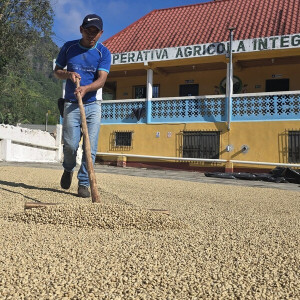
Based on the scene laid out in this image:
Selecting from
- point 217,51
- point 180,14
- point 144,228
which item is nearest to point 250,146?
point 217,51

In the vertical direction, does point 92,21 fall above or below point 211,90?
below

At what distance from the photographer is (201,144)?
38.0 feet

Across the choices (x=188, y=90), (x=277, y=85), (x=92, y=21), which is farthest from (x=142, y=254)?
(x=188, y=90)

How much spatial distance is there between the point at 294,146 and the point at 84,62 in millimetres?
8641

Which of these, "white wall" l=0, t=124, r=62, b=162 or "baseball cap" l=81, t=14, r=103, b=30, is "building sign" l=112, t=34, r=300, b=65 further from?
"baseball cap" l=81, t=14, r=103, b=30

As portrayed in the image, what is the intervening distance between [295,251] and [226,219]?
94cm

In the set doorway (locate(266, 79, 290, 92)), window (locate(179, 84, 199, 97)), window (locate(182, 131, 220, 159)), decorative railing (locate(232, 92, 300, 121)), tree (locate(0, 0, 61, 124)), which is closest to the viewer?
decorative railing (locate(232, 92, 300, 121))

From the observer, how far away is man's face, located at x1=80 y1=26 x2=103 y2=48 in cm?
332

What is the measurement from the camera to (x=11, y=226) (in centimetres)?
214

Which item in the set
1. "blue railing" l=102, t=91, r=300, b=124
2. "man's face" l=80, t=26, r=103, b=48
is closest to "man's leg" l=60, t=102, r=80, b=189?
"man's face" l=80, t=26, r=103, b=48

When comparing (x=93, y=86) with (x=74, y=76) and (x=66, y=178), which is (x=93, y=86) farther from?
(x=66, y=178)

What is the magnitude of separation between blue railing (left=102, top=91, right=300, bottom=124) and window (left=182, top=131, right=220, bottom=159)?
48 cm

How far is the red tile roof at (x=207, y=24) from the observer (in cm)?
1213

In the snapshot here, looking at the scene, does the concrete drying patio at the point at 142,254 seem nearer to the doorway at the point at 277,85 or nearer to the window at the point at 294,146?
the window at the point at 294,146
